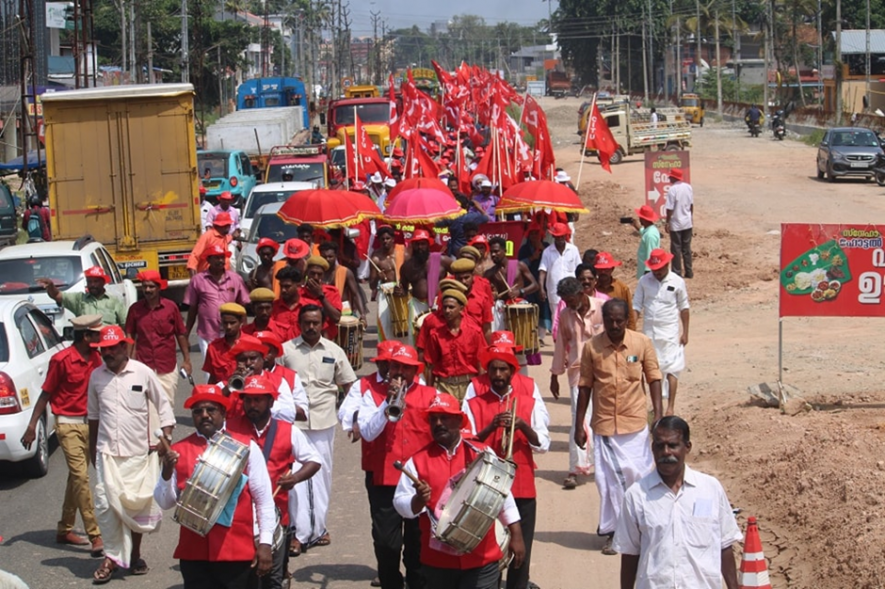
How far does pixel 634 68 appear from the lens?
12488 centimetres

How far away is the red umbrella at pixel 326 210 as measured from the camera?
13008 mm

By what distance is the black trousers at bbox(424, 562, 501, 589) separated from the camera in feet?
18.8

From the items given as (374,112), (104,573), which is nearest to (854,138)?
(374,112)

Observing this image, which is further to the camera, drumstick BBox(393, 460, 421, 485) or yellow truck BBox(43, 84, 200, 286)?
yellow truck BBox(43, 84, 200, 286)

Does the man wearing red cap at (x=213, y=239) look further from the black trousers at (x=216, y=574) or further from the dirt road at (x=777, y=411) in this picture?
the black trousers at (x=216, y=574)

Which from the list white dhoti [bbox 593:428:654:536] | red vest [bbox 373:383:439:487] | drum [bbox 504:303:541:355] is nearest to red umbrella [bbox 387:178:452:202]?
drum [bbox 504:303:541:355]

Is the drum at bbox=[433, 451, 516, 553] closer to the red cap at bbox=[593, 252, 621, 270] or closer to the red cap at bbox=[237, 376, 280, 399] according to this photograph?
the red cap at bbox=[237, 376, 280, 399]

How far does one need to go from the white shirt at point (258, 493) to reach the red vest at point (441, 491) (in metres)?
0.70

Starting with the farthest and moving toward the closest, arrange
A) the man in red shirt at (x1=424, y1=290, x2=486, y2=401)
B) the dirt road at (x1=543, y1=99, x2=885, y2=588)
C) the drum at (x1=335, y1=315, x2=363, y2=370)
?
the drum at (x1=335, y1=315, x2=363, y2=370) → the man in red shirt at (x1=424, y1=290, x2=486, y2=401) → the dirt road at (x1=543, y1=99, x2=885, y2=588)

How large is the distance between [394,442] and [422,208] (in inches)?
254

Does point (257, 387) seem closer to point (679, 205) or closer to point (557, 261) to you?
A: point (557, 261)

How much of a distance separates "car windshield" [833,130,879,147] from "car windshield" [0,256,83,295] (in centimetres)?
2640

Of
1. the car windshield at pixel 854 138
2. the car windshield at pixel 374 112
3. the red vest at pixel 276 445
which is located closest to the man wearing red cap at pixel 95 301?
the red vest at pixel 276 445

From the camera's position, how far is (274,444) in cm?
627
